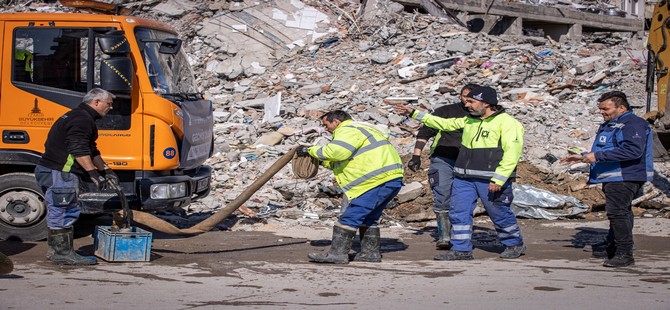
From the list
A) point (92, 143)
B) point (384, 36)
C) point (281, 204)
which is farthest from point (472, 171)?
point (384, 36)

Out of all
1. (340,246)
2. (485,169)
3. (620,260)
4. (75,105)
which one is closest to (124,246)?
(75,105)

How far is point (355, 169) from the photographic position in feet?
25.3

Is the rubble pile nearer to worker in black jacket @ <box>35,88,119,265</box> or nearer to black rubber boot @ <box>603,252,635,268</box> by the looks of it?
black rubber boot @ <box>603,252,635,268</box>

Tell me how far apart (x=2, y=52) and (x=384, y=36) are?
40.2ft

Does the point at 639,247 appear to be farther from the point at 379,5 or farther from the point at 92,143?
the point at 379,5

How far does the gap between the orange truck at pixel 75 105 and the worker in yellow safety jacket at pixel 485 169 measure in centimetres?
269

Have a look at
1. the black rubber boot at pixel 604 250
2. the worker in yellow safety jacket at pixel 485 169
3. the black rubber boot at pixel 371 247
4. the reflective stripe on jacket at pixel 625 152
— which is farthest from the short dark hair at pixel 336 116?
the black rubber boot at pixel 604 250

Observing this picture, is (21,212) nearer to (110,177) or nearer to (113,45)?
(110,177)

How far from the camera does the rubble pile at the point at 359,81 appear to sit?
12.4 metres

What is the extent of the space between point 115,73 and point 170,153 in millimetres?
979

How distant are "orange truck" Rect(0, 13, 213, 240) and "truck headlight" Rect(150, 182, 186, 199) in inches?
0.4

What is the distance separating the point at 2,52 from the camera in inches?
340

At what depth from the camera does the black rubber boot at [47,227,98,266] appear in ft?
24.5

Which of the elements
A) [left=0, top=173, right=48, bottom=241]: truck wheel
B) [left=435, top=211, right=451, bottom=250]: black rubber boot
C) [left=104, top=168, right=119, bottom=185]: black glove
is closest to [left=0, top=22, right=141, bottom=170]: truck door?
[left=0, top=173, right=48, bottom=241]: truck wheel
